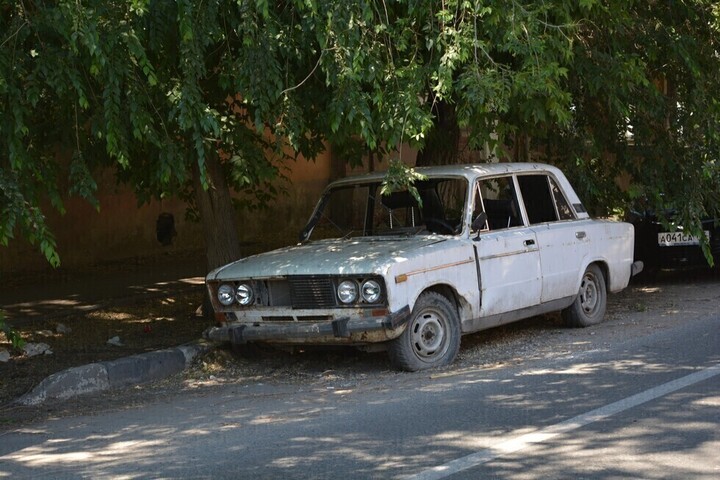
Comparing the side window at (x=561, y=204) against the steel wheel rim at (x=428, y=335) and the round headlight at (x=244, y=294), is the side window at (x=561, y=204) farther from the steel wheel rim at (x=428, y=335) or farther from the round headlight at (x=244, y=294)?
the round headlight at (x=244, y=294)

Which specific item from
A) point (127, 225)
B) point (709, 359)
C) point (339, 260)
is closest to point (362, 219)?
point (339, 260)

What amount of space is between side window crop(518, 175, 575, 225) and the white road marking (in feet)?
8.40

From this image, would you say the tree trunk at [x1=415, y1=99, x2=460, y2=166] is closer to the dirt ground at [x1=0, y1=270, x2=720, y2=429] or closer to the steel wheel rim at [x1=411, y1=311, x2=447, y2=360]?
the dirt ground at [x1=0, y1=270, x2=720, y2=429]

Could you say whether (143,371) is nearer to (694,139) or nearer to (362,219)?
(362,219)

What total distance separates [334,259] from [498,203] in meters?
1.94

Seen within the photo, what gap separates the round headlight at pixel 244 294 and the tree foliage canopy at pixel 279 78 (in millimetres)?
999

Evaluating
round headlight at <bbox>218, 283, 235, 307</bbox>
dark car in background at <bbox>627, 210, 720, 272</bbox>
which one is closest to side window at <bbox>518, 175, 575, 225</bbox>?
round headlight at <bbox>218, 283, 235, 307</bbox>

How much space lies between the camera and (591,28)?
37.3 feet

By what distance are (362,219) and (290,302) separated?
1.52 meters

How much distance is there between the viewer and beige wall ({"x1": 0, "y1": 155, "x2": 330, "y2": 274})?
49.2 ft

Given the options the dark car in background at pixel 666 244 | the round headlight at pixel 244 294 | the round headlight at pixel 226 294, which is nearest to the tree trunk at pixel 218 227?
the round headlight at pixel 226 294

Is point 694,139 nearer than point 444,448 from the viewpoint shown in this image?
No

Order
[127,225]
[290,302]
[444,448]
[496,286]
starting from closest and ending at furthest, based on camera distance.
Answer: [444,448] → [290,302] → [496,286] → [127,225]

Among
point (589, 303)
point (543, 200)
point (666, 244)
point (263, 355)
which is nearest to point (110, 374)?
point (263, 355)
